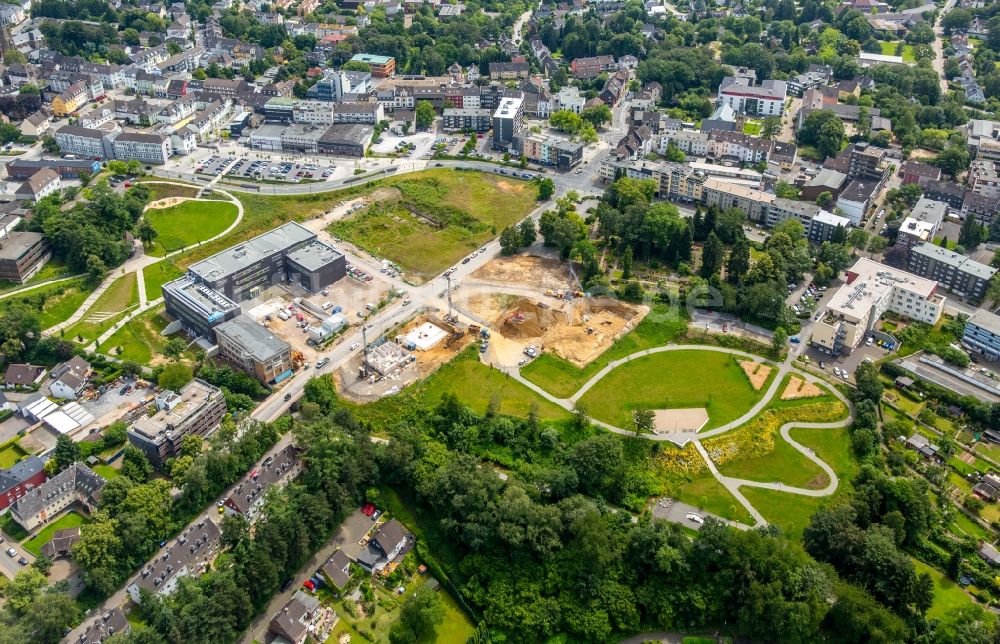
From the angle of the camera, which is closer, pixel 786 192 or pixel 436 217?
pixel 786 192

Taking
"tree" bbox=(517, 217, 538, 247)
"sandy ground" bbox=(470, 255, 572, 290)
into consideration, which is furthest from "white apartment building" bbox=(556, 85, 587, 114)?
"sandy ground" bbox=(470, 255, 572, 290)

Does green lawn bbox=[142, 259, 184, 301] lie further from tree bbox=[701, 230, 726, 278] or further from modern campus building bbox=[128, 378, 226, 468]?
tree bbox=[701, 230, 726, 278]

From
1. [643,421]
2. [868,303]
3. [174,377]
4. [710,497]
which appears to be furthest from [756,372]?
[174,377]

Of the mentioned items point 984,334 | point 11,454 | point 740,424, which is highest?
point 984,334

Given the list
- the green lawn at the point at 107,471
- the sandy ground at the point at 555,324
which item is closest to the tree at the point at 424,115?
the sandy ground at the point at 555,324

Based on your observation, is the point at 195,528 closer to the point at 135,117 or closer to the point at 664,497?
the point at 664,497

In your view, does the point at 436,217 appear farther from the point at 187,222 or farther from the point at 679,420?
the point at 679,420

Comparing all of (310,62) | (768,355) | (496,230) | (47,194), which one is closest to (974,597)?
(768,355)
